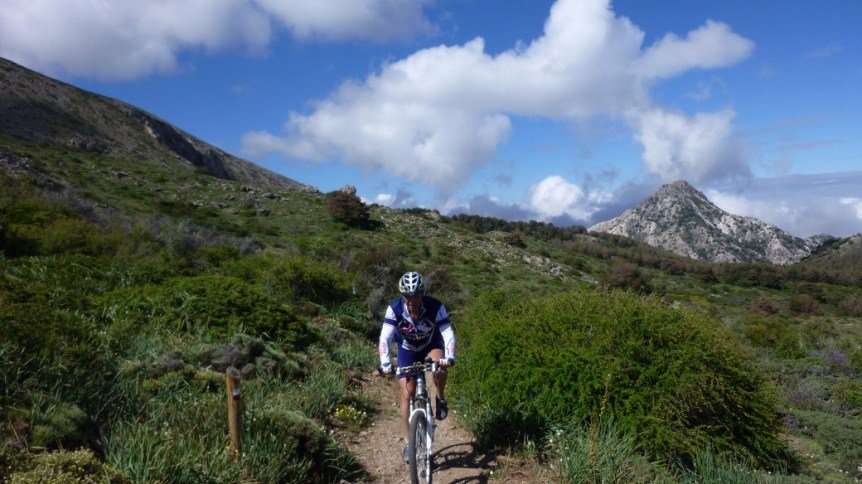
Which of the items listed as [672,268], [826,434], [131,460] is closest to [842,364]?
[826,434]

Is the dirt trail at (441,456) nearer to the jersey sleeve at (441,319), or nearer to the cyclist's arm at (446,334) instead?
the cyclist's arm at (446,334)

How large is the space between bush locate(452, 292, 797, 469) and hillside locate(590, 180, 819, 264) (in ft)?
345

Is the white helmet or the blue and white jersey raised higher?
the white helmet

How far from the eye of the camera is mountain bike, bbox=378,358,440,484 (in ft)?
14.9

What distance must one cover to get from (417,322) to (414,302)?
23 centimetres

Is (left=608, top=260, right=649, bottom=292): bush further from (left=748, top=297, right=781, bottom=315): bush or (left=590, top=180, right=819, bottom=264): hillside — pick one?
(left=590, top=180, right=819, bottom=264): hillside

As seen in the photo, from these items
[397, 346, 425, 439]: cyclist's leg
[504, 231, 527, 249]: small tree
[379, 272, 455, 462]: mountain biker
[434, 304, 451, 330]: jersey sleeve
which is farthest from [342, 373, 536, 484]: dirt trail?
[504, 231, 527, 249]: small tree

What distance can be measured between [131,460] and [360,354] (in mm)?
6744

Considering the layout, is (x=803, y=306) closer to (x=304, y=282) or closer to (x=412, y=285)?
(x=304, y=282)

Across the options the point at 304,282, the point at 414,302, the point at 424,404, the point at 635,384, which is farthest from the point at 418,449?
the point at 304,282

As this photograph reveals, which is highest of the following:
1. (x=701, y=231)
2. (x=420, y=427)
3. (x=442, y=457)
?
(x=701, y=231)

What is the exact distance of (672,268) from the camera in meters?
61.6

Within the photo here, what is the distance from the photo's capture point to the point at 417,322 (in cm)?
504

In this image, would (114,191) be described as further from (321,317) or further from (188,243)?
(321,317)
